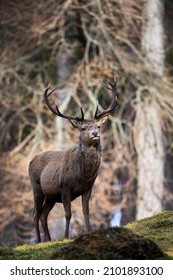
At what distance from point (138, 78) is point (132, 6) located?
2.52m

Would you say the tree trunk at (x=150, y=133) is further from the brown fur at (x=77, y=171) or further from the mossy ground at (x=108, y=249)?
the mossy ground at (x=108, y=249)

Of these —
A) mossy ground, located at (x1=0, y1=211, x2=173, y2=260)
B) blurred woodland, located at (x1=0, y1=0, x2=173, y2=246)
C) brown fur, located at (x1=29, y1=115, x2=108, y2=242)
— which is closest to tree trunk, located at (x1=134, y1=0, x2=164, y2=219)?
blurred woodland, located at (x1=0, y1=0, x2=173, y2=246)

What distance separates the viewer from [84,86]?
25.2 metres

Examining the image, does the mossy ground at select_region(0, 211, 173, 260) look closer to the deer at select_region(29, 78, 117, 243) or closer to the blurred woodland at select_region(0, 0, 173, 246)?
the deer at select_region(29, 78, 117, 243)

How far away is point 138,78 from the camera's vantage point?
2600 cm

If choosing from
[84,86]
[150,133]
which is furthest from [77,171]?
[150,133]

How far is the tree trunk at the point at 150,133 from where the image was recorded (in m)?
26.2

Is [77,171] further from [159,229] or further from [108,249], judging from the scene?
[108,249]

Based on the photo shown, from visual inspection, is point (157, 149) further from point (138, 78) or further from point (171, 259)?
point (171, 259)

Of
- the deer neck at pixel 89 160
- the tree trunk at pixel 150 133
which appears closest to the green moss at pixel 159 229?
the deer neck at pixel 89 160

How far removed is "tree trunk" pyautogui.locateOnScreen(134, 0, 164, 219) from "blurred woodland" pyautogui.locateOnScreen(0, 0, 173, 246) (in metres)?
0.03

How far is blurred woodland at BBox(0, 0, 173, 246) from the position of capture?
83.5 ft

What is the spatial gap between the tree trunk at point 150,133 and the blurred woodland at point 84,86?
1.1 inches

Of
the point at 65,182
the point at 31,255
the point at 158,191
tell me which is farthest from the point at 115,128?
the point at 31,255
